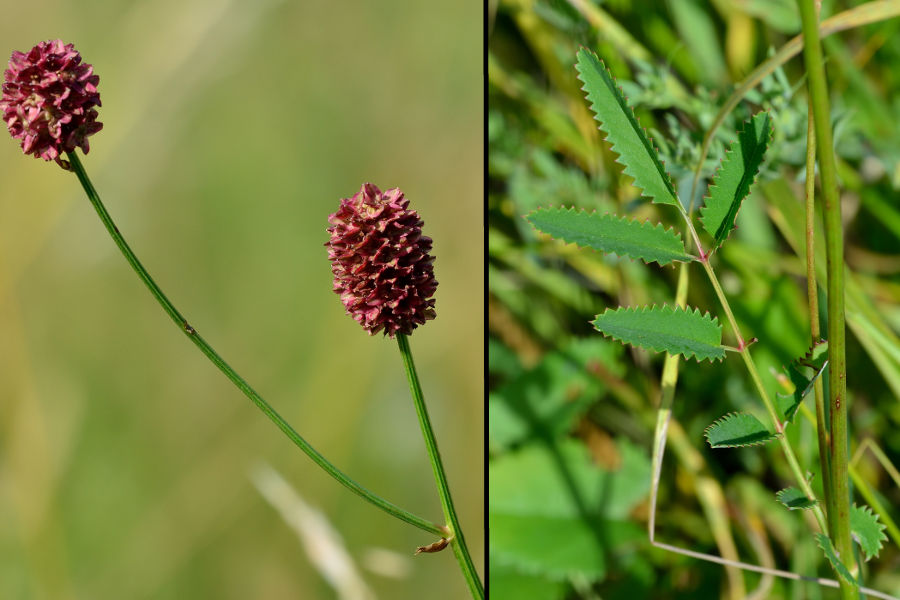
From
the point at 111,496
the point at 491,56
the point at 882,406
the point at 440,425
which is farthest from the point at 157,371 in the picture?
the point at 882,406

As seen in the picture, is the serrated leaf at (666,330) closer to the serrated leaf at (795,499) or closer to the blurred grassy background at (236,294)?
the serrated leaf at (795,499)

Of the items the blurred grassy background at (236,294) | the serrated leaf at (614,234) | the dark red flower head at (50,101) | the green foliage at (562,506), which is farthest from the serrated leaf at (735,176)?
the blurred grassy background at (236,294)

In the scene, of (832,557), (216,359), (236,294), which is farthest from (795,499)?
(236,294)

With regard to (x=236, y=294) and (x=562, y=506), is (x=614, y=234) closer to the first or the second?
(x=562, y=506)

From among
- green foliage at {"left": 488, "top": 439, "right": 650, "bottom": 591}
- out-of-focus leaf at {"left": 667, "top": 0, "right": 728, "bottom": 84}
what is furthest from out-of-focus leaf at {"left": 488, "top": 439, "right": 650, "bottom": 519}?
out-of-focus leaf at {"left": 667, "top": 0, "right": 728, "bottom": 84}

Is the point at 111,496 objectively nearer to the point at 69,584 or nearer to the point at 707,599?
the point at 69,584

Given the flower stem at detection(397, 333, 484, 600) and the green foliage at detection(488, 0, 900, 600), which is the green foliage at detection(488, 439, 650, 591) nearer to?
the green foliage at detection(488, 0, 900, 600)
